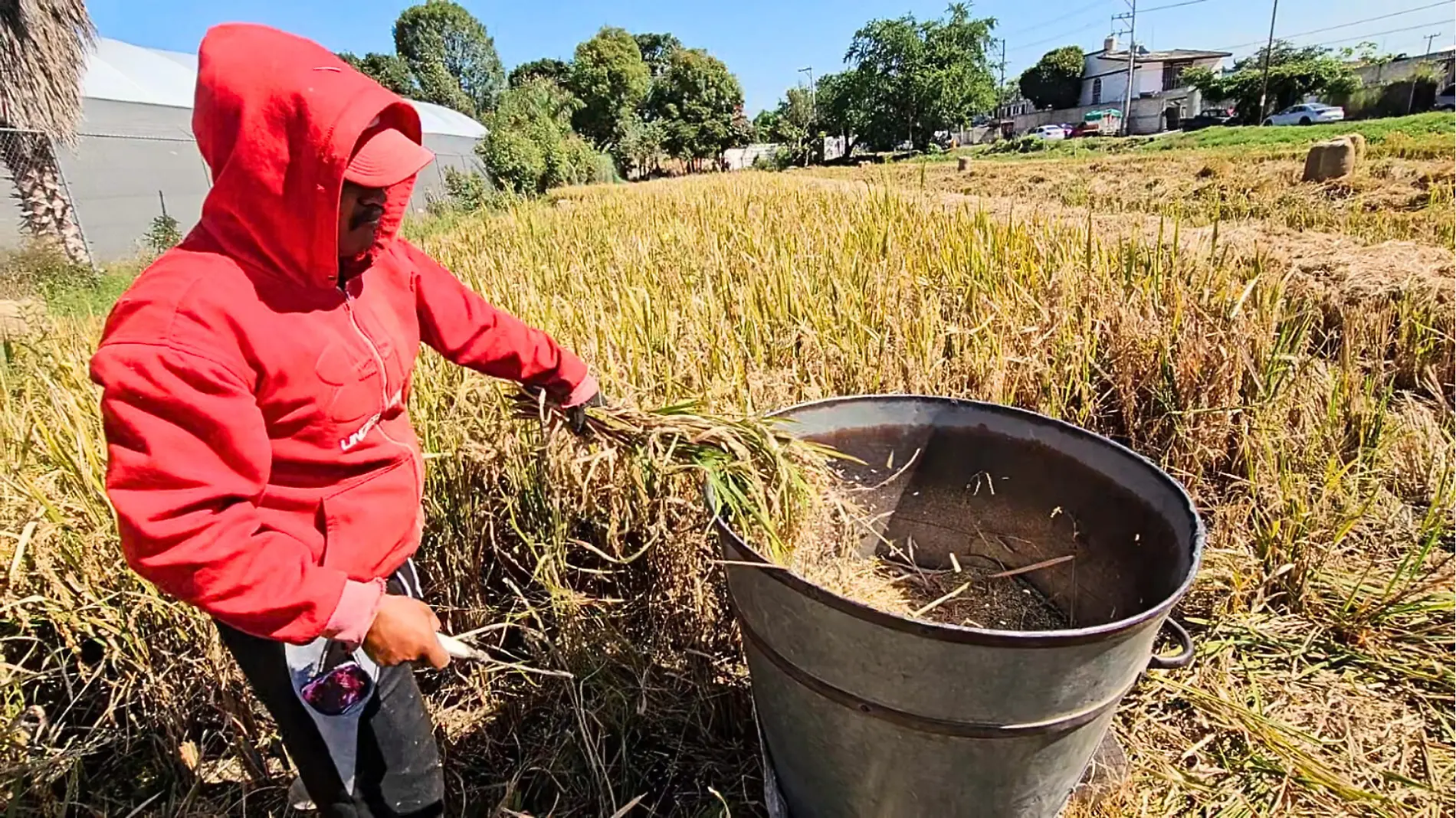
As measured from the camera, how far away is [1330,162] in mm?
7988

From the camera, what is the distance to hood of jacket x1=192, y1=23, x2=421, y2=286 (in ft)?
2.79

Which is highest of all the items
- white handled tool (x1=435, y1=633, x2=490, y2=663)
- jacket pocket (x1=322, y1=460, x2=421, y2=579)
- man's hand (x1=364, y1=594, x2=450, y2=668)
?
jacket pocket (x1=322, y1=460, x2=421, y2=579)

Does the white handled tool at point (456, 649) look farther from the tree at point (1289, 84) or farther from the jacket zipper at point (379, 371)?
the tree at point (1289, 84)

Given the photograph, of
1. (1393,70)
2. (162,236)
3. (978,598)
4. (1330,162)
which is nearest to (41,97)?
(162,236)

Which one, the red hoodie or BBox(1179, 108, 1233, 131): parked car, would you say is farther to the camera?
BBox(1179, 108, 1233, 131): parked car

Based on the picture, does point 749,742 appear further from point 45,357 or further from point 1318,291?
point 1318,291

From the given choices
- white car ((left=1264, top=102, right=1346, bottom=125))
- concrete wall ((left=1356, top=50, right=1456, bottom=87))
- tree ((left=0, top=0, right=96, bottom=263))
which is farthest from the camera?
concrete wall ((left=1356, top=50, right=1456, bottom=87))

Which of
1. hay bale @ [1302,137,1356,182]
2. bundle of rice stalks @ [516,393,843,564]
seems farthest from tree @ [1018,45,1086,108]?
bundle of rice stalks @ [516,393,843,564]

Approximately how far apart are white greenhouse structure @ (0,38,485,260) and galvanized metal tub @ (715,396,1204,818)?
364 inches

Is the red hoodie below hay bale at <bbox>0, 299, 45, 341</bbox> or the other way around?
the other way around

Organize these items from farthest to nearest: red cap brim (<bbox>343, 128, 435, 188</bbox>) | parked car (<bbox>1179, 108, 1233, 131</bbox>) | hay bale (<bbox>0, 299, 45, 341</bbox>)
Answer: parked car (<bbox>1179, 108, 1233, 131</bbox>) < hay bale (<bbox>0, 299, 45, 341</bbox>) < red cap brim (<bbox>343, 128, 435, 188</bbox>)

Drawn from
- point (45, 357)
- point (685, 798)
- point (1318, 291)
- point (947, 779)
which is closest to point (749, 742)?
point (685, 798)

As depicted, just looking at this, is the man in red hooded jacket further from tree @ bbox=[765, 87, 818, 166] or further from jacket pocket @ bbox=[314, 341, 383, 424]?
tree @ bbox=[765, 87, 818, 166]

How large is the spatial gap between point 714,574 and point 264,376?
43.8 inches
